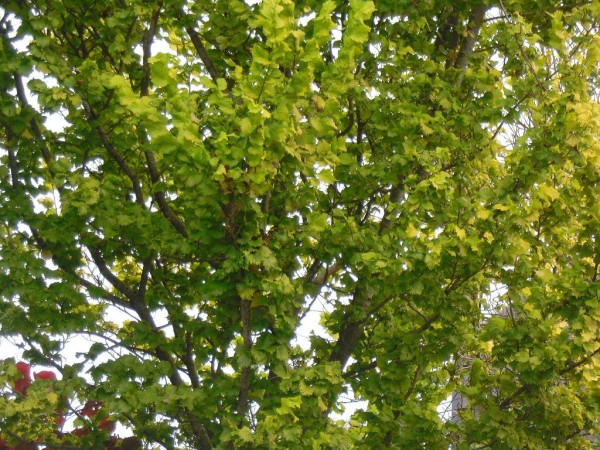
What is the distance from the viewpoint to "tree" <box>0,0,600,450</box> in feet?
15.0

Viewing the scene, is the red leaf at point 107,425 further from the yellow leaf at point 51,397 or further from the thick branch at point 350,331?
the thick branch at point 350,331

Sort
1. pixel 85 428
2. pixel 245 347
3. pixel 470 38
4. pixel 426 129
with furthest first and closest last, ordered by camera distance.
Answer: pixel 470 38 < pixel 85 428 < pixel 426 129 < pixel 245 347

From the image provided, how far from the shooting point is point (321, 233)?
5.22 m

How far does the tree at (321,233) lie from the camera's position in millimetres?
4586

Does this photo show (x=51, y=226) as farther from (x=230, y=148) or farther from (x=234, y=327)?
(x=230, y=148)

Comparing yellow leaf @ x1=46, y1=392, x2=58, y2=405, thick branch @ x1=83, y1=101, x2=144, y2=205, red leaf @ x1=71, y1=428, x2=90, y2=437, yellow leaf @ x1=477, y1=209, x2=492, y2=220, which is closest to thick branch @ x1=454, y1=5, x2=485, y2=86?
yellow leaf @ x1=477, y1=209, x2=492, y2=220

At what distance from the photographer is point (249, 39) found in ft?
18.4

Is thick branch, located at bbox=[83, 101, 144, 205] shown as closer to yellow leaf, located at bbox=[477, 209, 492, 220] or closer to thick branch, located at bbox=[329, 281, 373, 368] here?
thick branch, located at bbox=[329, 281, 373, 368]

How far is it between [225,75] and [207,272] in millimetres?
1349

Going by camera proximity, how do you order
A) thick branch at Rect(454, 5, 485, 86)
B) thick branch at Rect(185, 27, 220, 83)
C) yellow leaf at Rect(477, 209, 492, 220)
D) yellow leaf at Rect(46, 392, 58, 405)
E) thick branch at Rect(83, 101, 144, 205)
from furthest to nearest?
thick branch at Rect(454, 5, 485, 86)
thick branch at Rect(185, 27, 220, 83)
thick branch at Rect(83, 101, 144, 205)
yellow leaf at Rect(477, 209, 492, 220)
yellow leaf at Rect(46, 392, 58, 405)

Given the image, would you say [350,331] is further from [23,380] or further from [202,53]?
[23,380]

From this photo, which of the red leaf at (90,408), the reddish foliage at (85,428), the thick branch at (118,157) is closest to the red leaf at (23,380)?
the reddish foliage at (85,428)

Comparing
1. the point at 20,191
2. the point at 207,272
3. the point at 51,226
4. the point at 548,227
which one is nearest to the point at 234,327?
the point at 207,272

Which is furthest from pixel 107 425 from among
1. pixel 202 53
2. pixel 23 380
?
pixel 202 53
